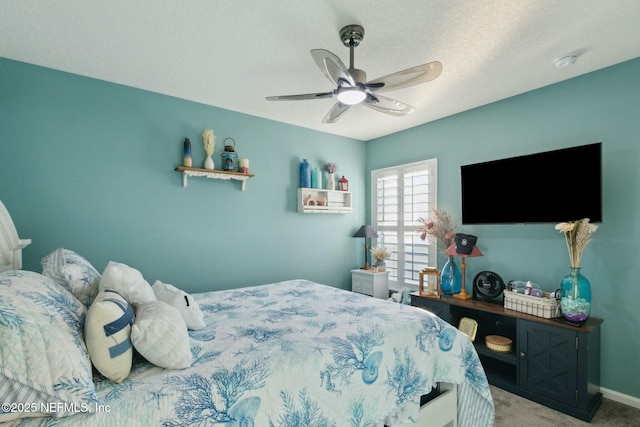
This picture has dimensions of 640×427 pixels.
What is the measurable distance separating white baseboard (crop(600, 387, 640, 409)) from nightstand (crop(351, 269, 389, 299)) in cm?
212

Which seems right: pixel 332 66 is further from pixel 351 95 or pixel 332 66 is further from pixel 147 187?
pixel 147 187

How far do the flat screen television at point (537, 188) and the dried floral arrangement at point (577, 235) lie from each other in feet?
→ 0.46

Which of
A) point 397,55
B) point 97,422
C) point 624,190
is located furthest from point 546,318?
point 97,422

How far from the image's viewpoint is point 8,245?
1.89 meters

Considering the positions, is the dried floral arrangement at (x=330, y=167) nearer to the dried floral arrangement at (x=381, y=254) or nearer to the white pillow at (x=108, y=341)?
the dried floral arrangement at (x=381, y=254)

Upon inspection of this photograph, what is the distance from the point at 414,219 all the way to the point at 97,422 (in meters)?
3.50

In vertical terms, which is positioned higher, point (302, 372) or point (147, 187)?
point (147, 187)

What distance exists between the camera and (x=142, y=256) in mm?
2773

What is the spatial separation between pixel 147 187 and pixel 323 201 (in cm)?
202

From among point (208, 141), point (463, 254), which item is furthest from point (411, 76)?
point (208, 141)

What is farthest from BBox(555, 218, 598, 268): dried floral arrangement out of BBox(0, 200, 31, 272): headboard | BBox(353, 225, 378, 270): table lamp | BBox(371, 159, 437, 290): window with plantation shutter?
BBox(0, 200, 31, 272): headboard

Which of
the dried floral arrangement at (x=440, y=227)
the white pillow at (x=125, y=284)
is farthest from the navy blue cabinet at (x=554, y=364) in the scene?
the white pillow at (x=125, y=284)

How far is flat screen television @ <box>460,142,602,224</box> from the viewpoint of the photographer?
228cm

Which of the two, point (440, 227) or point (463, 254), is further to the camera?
point (440, 227)
